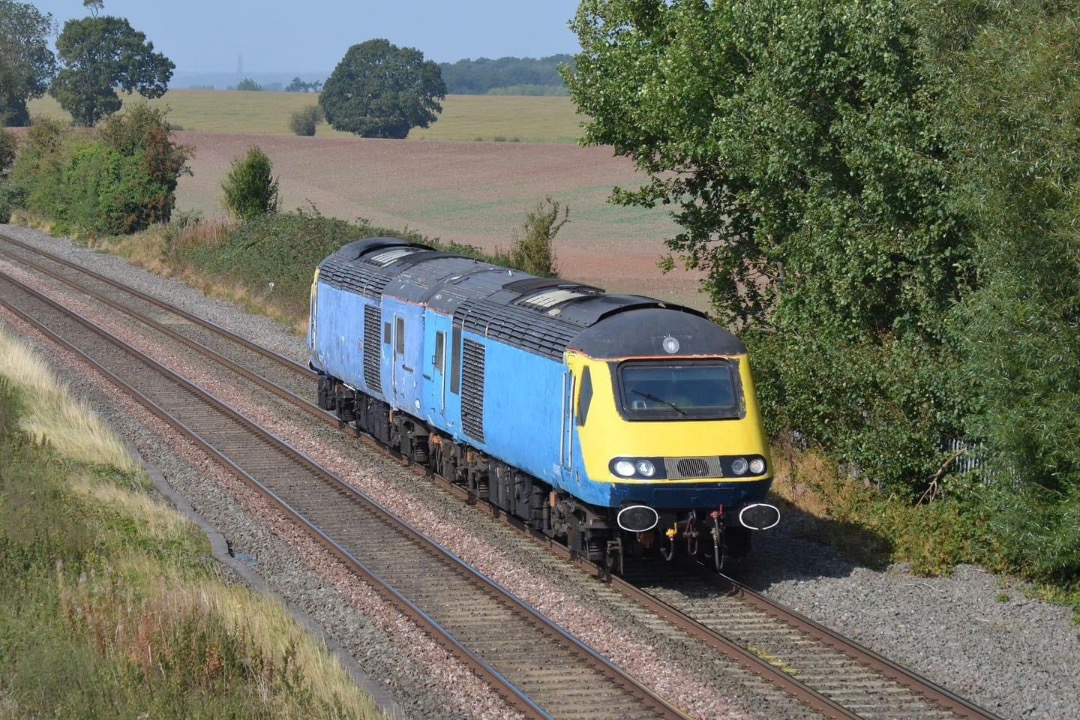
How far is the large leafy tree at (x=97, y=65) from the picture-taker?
388ft

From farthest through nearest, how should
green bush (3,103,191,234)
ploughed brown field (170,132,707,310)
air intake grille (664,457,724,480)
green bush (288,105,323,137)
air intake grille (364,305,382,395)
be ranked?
1. green bush (288,105,323,137)
2. green bush (3,103,191,234)
3. ploughed brown field (170,132,707,310)
4. air intake grille (364,305,382,395)
5. air intake grille (664,457,724,480)

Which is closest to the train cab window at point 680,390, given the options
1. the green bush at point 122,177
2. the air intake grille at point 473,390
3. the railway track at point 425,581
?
the railway track at point 425,581

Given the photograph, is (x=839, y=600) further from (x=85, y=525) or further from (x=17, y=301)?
(x=17, y=301)

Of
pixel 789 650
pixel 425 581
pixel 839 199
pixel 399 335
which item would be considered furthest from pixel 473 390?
pixel 789 650

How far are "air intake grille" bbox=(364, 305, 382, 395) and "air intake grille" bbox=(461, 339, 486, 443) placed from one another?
3413 mm

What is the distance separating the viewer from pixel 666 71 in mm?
21641

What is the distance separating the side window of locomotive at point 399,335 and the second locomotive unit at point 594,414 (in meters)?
0.52

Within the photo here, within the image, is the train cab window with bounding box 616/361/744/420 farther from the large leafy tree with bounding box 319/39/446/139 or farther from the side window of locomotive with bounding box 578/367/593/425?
the large leafy tree with bounding box 319/39/446/139

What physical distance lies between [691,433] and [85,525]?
677 cm

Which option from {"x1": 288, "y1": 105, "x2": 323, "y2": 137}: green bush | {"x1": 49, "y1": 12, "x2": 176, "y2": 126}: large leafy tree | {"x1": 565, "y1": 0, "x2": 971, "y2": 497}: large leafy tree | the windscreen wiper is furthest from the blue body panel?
{"x1": 288, "y1": 105, "x2": 323, "y2": 137}: green bush

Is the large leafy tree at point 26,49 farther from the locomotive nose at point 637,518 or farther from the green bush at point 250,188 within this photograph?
the locomotive nose at point 637,518

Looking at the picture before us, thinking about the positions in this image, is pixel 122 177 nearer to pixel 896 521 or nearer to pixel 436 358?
pixel 436 358

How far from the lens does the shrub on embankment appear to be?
396 inches

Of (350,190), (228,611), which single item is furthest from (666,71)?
(350,190)
